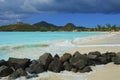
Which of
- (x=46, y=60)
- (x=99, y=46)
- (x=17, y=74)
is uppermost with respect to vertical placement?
(x=46, y=60)

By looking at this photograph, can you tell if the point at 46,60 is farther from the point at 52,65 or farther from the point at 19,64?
the point at 19,64

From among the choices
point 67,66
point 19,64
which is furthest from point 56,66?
point 19,64

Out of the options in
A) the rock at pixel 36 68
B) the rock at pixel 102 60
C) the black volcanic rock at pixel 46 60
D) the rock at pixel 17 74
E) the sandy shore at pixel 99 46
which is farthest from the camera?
the sandy shore at pixel 99 46

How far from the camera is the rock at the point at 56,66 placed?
446 inches

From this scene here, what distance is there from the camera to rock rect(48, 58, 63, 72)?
11.3 metres

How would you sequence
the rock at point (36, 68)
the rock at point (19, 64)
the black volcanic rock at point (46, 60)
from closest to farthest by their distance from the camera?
the rock at point (36, 68)
the black volcanic rock at point (46, 60)
the rock at point (19, 64)

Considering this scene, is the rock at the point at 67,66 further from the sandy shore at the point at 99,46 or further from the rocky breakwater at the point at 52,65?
the sandy shore at the point at 99,46

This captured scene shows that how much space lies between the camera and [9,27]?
151 meters

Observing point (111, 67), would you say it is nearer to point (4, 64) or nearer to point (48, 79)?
point (48, 79)

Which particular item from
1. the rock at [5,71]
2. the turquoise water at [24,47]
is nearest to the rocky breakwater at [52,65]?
the rock at [5,71]

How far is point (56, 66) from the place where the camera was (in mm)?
11383

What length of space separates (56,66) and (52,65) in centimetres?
17

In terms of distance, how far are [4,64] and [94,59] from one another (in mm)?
3599

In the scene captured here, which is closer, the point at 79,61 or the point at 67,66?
the point at 79,61
